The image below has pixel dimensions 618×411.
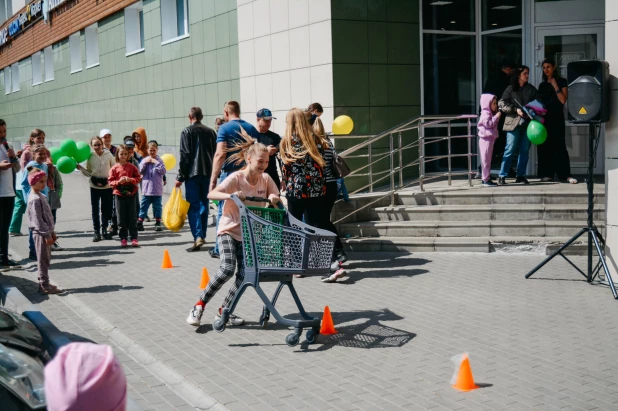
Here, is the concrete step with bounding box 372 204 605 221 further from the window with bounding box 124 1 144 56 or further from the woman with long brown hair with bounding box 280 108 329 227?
the window with bounding box 124 1 144 56

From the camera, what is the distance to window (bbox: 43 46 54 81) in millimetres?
34625

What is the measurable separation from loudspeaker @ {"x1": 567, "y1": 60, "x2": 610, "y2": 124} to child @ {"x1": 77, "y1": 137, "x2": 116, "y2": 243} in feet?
26.3

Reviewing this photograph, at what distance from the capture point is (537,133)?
1258 centimetres

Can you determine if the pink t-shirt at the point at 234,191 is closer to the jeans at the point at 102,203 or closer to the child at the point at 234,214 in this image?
the child at the point at 234,214

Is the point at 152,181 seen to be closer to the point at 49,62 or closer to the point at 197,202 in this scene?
the point at 197,202

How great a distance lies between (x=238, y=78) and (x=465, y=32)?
5.07 meters

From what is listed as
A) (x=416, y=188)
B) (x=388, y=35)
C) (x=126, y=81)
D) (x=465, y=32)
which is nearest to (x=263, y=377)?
(x=416, y=188)

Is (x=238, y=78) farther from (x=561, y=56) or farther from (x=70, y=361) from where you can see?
(x=70, y=361)

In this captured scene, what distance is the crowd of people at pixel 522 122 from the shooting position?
13.1 m

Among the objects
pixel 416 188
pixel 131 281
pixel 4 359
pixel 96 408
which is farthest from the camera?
pixel 416 188

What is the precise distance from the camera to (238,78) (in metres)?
17.5

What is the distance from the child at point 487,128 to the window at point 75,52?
2121cm

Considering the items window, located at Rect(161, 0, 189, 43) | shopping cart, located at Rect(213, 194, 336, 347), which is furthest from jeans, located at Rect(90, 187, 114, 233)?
window, located at Rect(161, 0, 189, 43)

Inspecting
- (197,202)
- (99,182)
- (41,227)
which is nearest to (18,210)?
(99,182)
